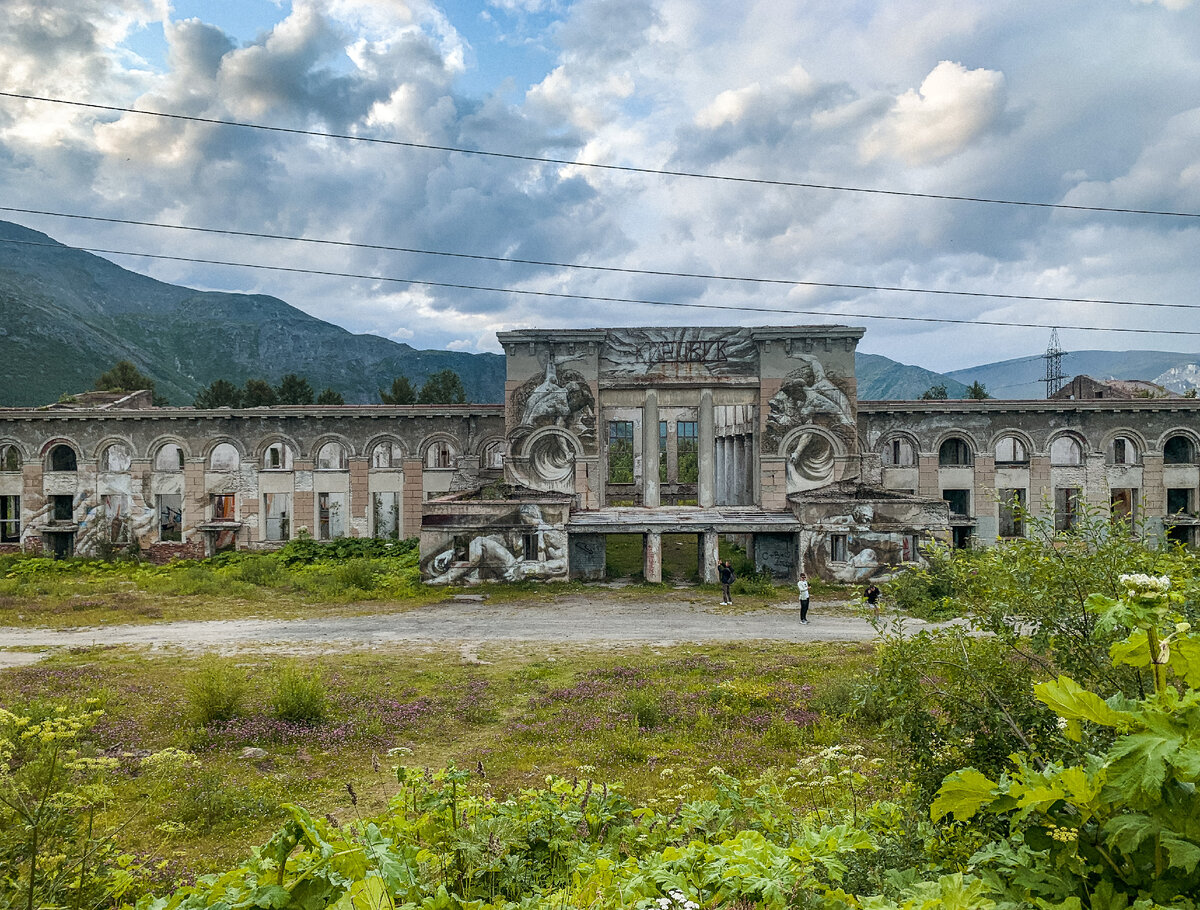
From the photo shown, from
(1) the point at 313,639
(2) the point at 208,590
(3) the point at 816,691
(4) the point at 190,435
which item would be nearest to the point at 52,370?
(4) the point at 190,435

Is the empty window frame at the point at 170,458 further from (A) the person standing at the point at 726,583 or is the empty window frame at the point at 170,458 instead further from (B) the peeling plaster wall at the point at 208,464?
(A) the person standing at the point at 726,583

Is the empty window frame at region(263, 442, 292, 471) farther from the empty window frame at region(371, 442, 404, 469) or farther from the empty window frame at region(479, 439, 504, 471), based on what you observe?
the empty window frame at region(479, 439, 504, 471)

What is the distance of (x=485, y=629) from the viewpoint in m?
16.8

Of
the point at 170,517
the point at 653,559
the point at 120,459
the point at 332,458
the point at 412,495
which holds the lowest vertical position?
the point at 653,559

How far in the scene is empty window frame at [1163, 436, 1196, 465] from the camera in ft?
92.0

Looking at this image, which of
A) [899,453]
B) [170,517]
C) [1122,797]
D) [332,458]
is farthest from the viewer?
[170,517]

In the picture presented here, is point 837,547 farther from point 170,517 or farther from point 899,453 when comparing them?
point 170,517

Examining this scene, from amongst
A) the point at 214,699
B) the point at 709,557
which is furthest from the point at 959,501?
the point at 214,699

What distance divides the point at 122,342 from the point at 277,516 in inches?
5369

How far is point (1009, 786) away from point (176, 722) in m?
11.1

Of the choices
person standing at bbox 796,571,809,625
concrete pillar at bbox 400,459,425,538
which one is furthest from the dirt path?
concrete pillar at bbox 400,459,425,538

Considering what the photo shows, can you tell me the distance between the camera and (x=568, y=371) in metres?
25.5

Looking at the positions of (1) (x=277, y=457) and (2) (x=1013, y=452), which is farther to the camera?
(1) (x=277, y=457)

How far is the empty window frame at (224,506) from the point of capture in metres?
29.4
